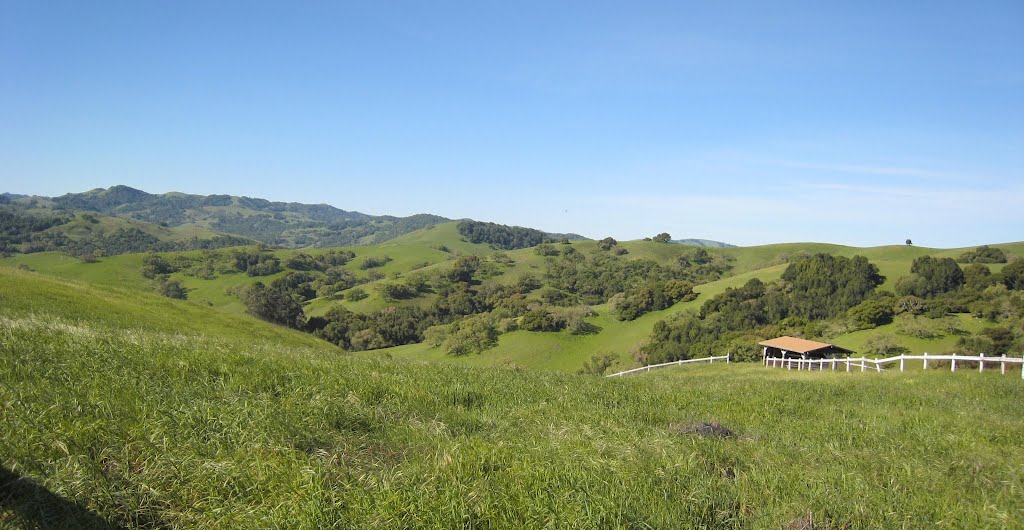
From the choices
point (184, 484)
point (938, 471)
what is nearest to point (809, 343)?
point (938, 471)

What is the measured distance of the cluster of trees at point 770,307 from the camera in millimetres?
75750

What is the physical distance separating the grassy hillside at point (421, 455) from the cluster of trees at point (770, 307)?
65692 mm

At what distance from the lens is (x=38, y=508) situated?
14.9ft

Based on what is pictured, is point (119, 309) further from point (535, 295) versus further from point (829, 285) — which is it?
point (535, 295)

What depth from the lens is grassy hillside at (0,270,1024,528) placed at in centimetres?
485

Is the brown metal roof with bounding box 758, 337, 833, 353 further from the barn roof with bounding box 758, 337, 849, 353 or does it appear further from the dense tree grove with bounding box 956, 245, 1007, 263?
the dense tree grove with bounding box 956, 245, 1007, 263

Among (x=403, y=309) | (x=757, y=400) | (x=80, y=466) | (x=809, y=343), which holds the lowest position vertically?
(x=403, y=309)

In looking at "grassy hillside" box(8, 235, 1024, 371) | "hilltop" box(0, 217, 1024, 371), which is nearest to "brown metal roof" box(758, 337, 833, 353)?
"hilltop" box(0, 217, 1024, 371)

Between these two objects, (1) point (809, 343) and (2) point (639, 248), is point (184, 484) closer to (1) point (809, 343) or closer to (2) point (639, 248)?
(1) point (809, 343)

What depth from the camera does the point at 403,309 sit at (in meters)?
125

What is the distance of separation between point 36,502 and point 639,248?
7771 inches

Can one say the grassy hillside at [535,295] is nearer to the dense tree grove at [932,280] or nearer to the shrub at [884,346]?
the shrub at [884,346]

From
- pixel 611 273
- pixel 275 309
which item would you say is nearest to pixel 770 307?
pixel 611 273

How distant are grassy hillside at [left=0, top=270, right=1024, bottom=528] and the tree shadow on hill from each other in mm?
15
